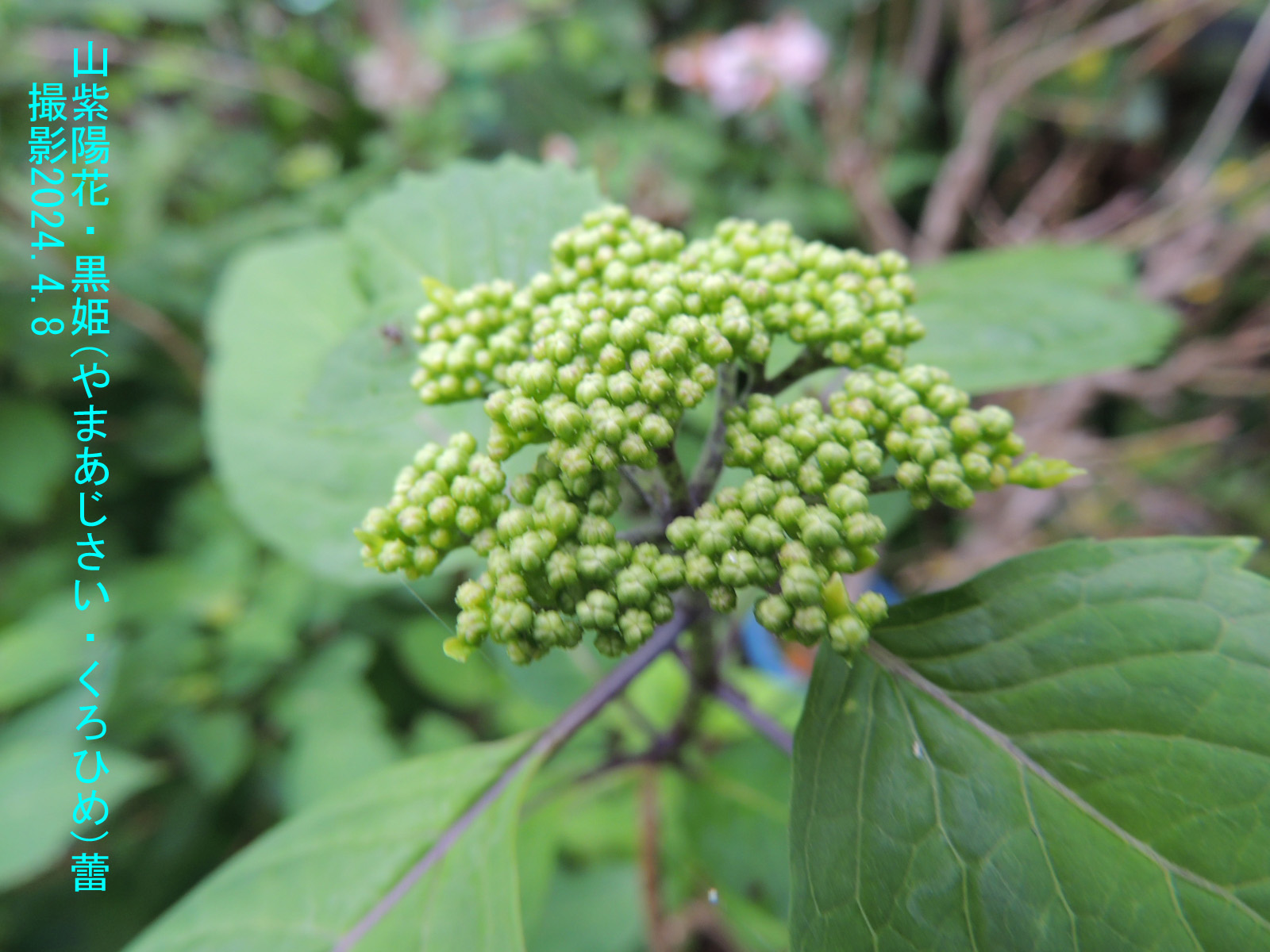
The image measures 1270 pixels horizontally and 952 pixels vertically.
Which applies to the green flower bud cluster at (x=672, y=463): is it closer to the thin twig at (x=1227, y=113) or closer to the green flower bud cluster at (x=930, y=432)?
the green flower bud cluster at (x=930, y=432)

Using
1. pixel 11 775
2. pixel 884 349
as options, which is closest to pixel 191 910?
pixel 11 775

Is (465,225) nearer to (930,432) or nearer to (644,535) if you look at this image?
(644,535)

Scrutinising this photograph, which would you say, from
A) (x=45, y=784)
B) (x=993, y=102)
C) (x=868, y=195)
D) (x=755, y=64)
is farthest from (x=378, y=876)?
(x=993, y=102)

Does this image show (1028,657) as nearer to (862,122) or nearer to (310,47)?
(862,122)

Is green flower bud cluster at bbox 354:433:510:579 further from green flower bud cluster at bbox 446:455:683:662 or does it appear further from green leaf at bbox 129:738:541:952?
green leaf at bbox 129:738:541:952

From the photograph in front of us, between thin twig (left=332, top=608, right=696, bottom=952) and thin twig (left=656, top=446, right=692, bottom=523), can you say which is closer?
thin twig (left=656, top=446, right=692, bottom=523)

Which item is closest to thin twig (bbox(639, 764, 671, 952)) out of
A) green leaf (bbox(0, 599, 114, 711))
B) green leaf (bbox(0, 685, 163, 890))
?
green leaf (bbox(0, 685, 163, 890))
